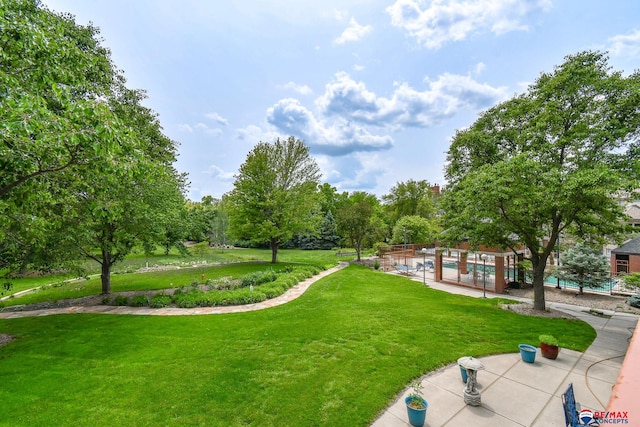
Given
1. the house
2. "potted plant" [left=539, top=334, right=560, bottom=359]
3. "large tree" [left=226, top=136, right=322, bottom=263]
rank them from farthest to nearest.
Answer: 1. "large tree" [left=226, top=136, right=322, bottom=263]
2. the house
3. "potted plant" [left=539, top=334, right=560, bottom=359]

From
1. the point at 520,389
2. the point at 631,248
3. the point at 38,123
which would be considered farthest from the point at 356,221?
the point at 38,123

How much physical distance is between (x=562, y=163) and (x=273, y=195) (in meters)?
18.3

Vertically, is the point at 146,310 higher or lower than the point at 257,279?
lower

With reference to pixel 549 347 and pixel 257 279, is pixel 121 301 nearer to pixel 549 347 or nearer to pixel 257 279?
pixel 257 279

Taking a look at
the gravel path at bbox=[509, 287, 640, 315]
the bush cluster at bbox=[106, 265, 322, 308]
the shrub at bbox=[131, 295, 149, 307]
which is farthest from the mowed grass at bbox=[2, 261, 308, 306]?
the gravel path at bbox=[509, 287, 640, 315]

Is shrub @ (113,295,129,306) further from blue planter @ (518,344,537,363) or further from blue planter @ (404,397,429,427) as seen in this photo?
blue planter @ (518,344,537,363)

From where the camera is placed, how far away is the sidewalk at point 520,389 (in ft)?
15.1

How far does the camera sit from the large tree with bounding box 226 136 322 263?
22469 mm

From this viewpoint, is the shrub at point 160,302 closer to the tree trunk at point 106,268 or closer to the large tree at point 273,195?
the tree trunk at point 106,268

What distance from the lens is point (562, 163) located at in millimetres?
9719

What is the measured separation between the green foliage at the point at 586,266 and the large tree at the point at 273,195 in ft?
55.1

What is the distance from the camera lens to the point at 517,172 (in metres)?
9.04

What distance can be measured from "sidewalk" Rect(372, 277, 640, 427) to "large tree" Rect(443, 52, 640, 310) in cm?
416

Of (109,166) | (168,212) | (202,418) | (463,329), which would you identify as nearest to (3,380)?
(202,418)
